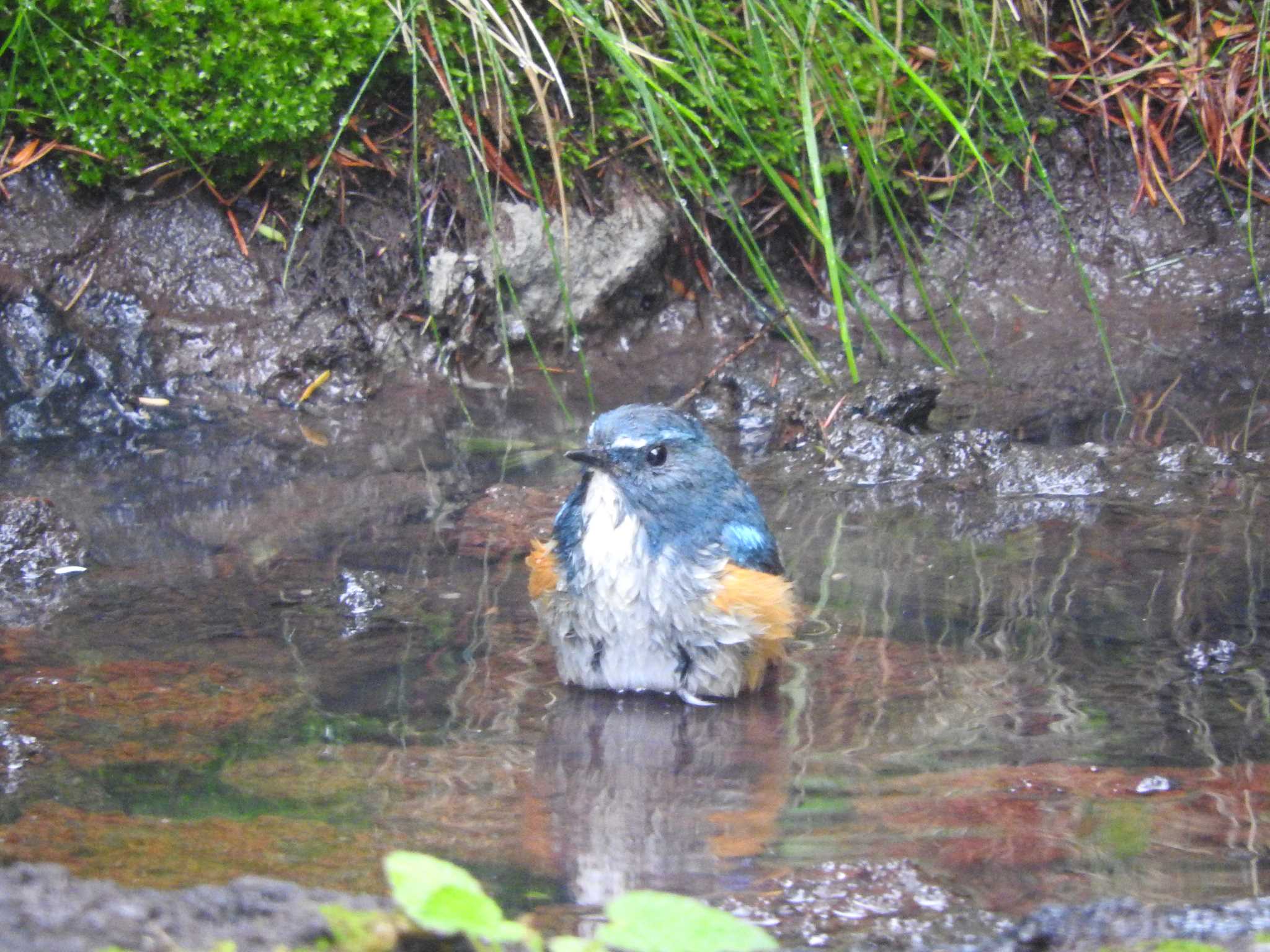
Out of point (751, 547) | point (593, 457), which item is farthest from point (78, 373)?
point (751, 547)

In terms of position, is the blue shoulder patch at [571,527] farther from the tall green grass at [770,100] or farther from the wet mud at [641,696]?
the tall green grass at [770,100]

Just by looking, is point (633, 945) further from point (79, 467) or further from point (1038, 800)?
point (79, 467)

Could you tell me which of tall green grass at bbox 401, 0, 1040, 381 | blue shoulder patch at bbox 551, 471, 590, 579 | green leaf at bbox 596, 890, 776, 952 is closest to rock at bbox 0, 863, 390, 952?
green leaf at bbox 596, 890, 776, 952

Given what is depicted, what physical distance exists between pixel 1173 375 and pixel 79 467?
5245mm

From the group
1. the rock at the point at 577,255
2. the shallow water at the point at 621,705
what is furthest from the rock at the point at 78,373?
the rock at the point at 577,255

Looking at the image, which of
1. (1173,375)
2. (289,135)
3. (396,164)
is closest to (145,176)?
(289,135)

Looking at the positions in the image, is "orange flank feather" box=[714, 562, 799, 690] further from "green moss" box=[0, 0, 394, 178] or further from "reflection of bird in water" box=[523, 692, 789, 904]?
"green moss" box=[0, 0, 394, 178]

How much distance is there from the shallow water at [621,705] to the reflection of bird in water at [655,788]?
0.04 feet

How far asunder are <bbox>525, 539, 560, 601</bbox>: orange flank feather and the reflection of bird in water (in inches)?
13.1

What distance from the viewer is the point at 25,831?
276 centimetres

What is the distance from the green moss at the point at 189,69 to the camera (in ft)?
20.0

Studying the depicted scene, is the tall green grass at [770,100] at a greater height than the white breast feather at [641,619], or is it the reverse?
the tall green grass at [770,100]

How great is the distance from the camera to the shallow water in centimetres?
275

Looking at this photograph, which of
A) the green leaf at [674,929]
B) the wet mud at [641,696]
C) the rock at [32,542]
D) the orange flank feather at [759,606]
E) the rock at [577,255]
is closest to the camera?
the green leaf at [674,929]
